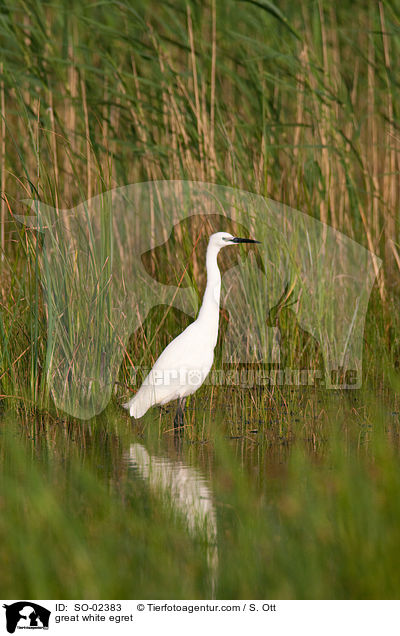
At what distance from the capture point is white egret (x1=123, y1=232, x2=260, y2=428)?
4289 millimetres

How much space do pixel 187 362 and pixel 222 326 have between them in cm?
82

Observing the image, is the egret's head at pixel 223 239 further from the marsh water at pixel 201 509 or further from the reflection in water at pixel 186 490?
the reflection in water at pixel 186 490

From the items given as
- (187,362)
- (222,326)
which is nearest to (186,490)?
(187,362)

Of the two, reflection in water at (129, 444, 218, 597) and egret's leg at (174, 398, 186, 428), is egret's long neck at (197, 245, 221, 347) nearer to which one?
egret's leg at (174, 398, 186, 428)

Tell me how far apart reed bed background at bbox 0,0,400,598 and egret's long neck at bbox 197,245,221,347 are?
0.40m

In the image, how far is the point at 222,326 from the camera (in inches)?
202

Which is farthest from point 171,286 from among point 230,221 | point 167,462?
point 167,462

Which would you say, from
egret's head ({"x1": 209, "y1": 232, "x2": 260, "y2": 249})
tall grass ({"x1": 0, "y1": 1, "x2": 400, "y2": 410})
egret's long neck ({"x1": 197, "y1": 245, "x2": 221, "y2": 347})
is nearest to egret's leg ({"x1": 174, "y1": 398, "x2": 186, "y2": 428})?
egret's long neck ({"x1": 197, "y1": 245, "x2": 221, "y2": 347})

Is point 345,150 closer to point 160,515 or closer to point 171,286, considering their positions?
point 171,286

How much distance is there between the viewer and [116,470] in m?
3.51
